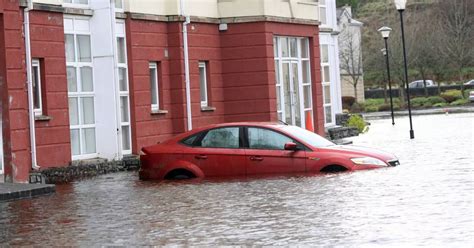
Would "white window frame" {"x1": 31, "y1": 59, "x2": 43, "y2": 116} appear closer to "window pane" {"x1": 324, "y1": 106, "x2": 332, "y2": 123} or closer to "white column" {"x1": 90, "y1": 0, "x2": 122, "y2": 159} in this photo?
"white column" {"x1": 90, "y1": 0, "x2": 122, "y2": 159}

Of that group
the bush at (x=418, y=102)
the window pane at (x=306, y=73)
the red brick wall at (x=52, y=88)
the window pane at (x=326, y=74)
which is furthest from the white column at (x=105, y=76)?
the bush at (x=418, y=102)

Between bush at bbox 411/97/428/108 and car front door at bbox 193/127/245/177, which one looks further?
bush at bbox 411/97/428/108

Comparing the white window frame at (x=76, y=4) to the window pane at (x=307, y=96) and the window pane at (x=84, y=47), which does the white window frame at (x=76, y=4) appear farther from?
the window pane at (x=307, y=96)

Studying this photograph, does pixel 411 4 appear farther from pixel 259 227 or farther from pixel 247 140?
pixel 259 227

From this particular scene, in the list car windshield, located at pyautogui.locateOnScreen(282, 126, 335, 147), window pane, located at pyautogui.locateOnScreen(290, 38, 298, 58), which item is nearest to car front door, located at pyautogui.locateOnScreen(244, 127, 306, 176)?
car windshield, located at pyautogui.locateOnScreen(282, 126, 335, 147)

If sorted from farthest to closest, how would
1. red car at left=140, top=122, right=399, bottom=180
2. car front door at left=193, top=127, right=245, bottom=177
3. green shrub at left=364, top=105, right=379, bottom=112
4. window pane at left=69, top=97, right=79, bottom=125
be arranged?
green shrub at left=364, top=105, right=379, bottom=112, window pane at left=69, top=97, right=79, bottom=125, car front door at left=193, top=127, right=245, bottom=177, red car at left=140, top=122, right=399, bottom=180

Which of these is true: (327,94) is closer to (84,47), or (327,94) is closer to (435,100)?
(84,47)

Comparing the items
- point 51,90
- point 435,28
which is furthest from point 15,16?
point 435,28

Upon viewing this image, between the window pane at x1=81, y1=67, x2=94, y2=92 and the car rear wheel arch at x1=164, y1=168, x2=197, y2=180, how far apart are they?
6.57m

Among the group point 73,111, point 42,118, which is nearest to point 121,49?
point 73,111

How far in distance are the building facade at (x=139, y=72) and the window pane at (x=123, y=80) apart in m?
0.03

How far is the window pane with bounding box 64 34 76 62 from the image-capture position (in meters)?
27.5

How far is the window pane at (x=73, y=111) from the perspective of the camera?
27562mm

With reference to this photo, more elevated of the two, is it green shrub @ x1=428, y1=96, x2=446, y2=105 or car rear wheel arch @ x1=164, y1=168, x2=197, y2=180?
green shrub @ x1=428, y1=96, x2=446, y2=105
